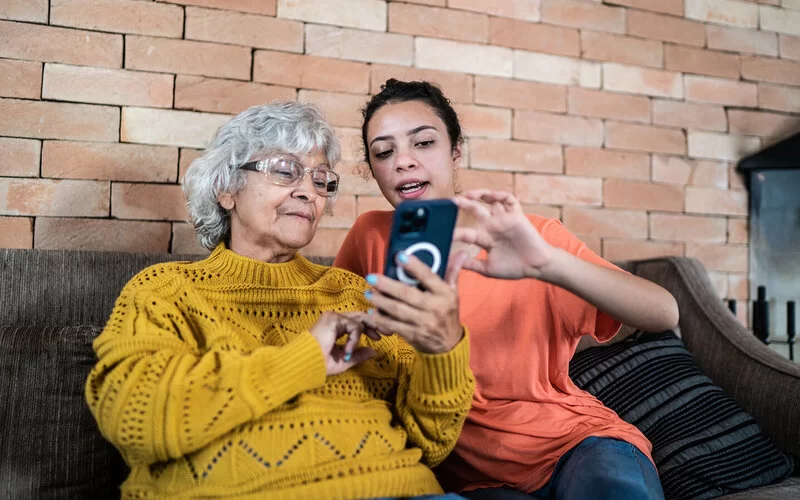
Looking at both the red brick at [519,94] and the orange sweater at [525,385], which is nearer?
the orange sweater at [525,385]

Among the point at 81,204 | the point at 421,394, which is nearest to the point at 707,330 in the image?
the point at 421,394

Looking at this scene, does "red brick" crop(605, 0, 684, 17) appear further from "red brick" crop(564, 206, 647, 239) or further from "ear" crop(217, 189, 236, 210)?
"ear" crop(217, 189, 236, 210)

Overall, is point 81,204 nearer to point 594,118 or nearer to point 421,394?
point 421,394

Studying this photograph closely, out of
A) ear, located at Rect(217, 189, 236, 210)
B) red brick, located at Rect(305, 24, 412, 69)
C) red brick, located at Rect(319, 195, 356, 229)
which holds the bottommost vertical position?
ear, located at Rect(217, 189, 236, 210)

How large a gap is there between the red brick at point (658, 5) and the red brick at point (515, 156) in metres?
0.67

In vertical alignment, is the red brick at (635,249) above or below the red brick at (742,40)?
below

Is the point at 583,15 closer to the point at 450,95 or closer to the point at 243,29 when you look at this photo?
the point at 450,95

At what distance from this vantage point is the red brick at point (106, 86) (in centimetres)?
180

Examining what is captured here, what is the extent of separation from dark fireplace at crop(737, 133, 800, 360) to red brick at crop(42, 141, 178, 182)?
2197 millimetres

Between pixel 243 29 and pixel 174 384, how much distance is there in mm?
1406

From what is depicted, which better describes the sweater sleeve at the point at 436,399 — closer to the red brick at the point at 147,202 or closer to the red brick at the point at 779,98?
the red brick at the point at 147,202

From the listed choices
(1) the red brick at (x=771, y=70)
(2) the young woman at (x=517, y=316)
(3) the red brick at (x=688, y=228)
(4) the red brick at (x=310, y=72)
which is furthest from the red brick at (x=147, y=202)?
(1) the red brick at (x=771, y=70)

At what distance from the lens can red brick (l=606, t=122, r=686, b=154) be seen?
2.39 m

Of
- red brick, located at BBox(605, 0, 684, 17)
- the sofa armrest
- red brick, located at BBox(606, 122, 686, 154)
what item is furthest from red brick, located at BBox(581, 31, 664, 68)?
the sofa armrest
